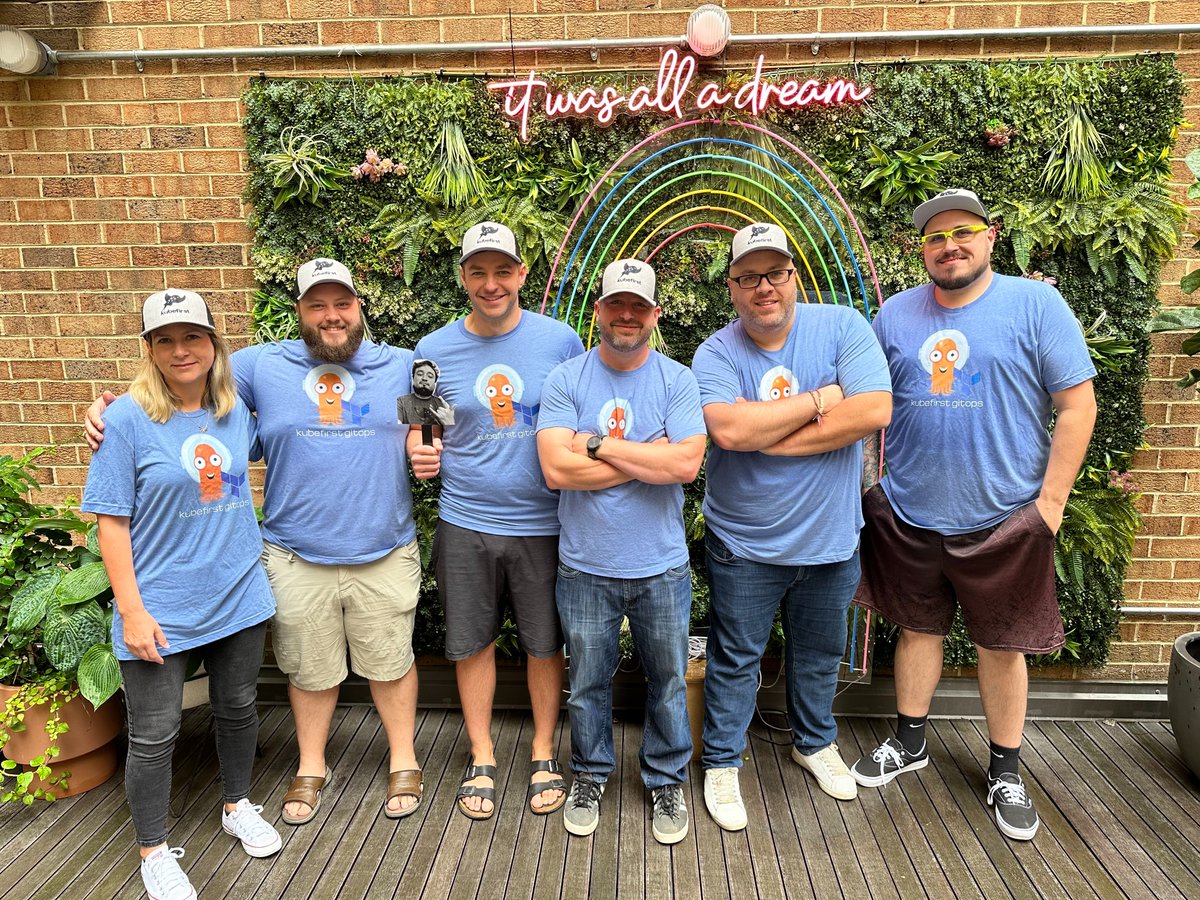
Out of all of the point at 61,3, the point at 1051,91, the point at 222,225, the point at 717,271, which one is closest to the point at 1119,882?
the point at 717,271

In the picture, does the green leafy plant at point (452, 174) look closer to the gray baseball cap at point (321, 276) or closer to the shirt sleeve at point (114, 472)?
the gray baseball cap at point (321, 276)

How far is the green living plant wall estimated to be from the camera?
9.76ft

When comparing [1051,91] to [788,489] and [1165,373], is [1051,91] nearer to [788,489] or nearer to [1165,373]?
[1165,373]

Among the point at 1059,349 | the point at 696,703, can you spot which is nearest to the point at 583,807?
the point at 696,703

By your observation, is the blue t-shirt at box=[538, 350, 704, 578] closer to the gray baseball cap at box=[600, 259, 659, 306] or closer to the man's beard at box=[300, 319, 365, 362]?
the gray baseball cap at box=[600, 259, 659, 306]

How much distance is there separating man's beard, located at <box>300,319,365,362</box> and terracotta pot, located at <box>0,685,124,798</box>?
146 cm

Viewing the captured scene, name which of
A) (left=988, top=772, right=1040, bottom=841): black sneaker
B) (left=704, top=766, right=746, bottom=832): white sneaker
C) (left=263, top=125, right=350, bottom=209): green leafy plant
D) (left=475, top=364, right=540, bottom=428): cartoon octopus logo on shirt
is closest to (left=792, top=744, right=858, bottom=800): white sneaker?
(left=704, top=766, right=746, bottom=832): white sneaker

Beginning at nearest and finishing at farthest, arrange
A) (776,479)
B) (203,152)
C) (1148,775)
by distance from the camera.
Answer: (776,479)
(1148,775)
(203,152)

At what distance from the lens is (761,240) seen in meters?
2.40

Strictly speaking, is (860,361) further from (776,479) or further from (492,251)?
(492,251)

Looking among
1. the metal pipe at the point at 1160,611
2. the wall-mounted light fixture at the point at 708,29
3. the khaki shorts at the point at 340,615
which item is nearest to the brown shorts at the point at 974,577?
the metal pipe at the point at 1160,611

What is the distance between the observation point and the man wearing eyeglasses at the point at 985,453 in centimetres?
243

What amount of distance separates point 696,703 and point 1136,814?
5.01ft

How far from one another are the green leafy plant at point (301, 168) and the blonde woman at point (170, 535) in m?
1.06
